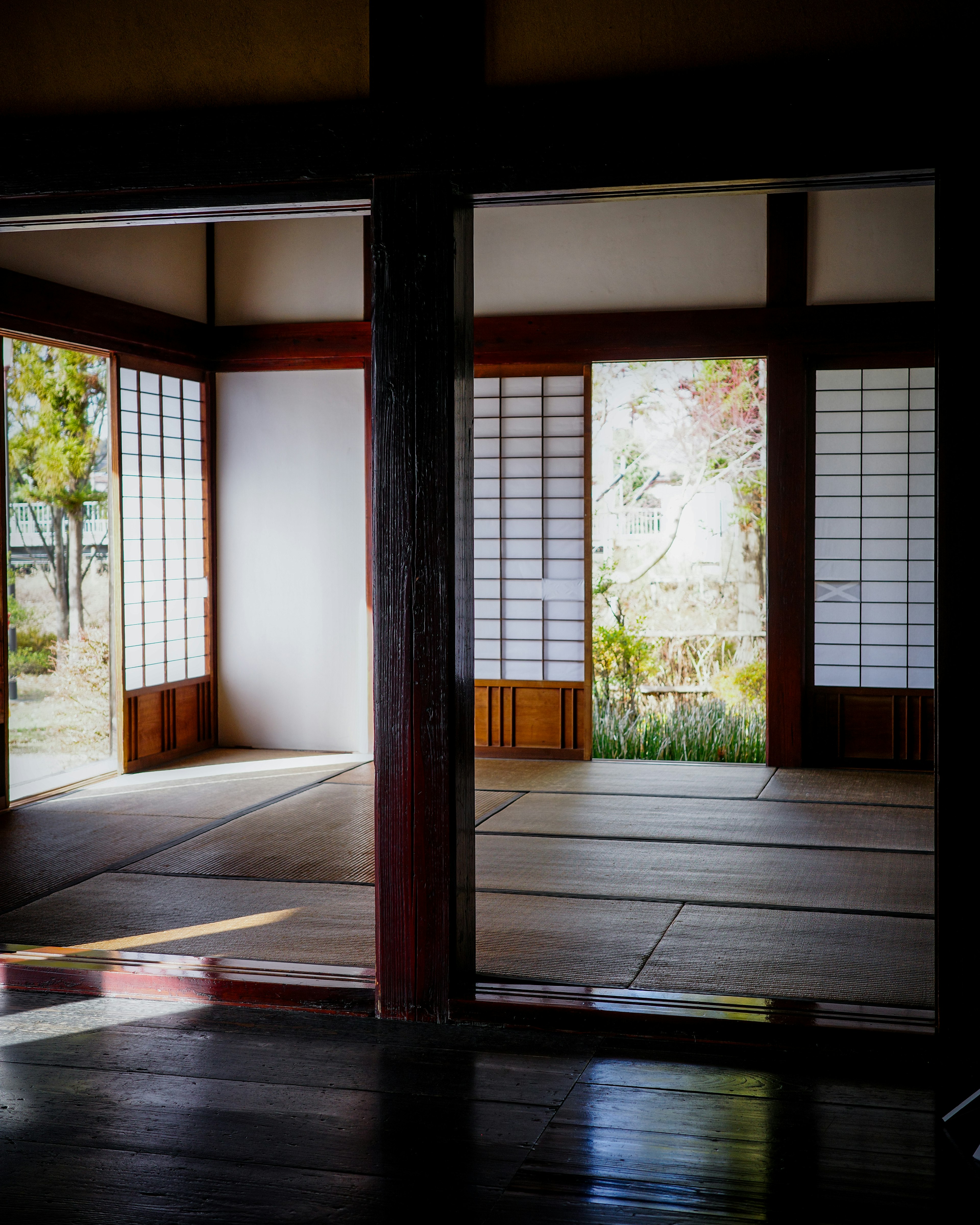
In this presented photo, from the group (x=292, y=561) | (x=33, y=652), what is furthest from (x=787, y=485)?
(x=33, y=652)

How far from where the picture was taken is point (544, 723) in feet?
22.4

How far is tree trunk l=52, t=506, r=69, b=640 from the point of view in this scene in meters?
7.57

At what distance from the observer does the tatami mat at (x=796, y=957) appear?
123 inches

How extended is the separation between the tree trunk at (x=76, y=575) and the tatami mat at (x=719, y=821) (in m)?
3.38

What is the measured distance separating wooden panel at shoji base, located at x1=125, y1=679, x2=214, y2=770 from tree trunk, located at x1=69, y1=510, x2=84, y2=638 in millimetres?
1111

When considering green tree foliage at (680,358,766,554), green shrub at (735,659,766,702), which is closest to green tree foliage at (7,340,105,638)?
green tree foliage at (680,358,766,554)

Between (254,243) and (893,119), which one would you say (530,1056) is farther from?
(254,243)

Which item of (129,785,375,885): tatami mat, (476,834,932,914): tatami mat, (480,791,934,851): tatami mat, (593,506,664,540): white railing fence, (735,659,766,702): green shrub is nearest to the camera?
(476,834,932,914): tatami mat

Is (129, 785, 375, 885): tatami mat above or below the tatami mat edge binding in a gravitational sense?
below

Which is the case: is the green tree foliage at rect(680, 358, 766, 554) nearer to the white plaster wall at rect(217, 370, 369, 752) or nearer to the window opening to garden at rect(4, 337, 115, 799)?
the white plaster wall at rect(217, 370, 369, 752)

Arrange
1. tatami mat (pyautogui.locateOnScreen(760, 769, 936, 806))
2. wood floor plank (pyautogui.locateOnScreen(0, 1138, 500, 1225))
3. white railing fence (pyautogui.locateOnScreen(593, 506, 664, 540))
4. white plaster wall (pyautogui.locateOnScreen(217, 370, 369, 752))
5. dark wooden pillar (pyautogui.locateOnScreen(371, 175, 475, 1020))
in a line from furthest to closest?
white railing fence (pyautogui.locateOnScreen(593, 506, 664, 540)), white plaster wall (pyautogui.locateOnScreen(217, 370, 369, 752)), tatami mat (pyautogui.locateOnScreen(760, 769, 936, 806)), dark wooden pillar (pyautogui.locateOnScreen(371, 175, 475, 1020)), wood floor plank (pyautogui.locateOnScreen(0, 1138, 500, 1225))

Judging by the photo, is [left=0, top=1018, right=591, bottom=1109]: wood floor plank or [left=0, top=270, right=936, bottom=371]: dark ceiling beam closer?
[left=0, top=1018, right=591, bottom=1109]: wood floor plank

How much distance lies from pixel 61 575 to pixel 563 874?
447 cm

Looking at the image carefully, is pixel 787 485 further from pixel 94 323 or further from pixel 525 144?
pixel 525 144
